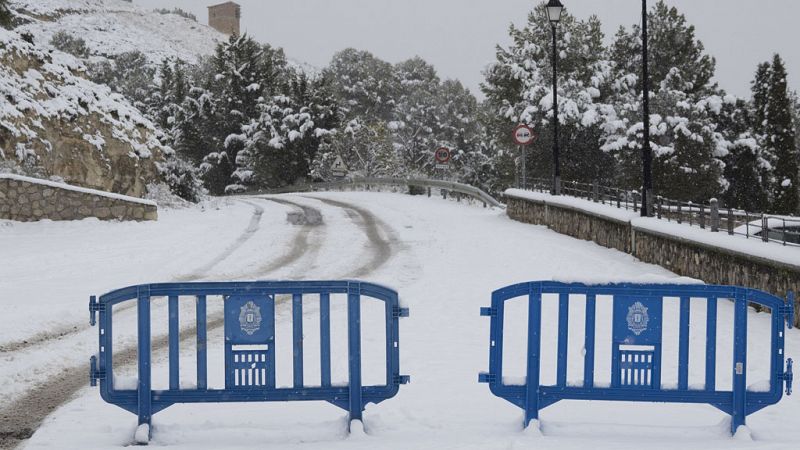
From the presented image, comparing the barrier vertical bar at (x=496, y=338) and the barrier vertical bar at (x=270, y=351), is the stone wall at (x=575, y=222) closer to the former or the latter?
the barrier vertical bar at (x=496, y=338)

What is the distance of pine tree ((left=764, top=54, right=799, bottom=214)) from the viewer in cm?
4350

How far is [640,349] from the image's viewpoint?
5.67 metres

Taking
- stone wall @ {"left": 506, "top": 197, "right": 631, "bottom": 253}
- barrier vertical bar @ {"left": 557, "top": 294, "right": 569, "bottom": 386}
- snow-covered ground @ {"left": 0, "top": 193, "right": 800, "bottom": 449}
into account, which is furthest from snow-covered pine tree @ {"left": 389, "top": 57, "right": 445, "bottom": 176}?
barrier vertical bar @ {"left": 557, "top": 294, "right": 569, "bottom": 386}

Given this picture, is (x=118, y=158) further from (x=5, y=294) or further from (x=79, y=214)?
(x=5, y=294)

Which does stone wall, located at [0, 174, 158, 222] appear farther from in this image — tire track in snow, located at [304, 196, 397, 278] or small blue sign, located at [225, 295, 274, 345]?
small blue sign, located at [225, 295, 274, 345]

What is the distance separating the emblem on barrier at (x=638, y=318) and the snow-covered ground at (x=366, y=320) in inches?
8.2

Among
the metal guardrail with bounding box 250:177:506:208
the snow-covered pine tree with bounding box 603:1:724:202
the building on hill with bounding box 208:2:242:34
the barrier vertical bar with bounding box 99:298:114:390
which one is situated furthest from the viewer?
the building on hill with bounding box 208:2:242:34

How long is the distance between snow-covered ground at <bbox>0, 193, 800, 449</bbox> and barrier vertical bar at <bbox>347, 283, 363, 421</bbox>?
0.17m

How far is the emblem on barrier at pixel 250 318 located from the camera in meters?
5.58

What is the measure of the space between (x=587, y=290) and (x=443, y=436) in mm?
1467

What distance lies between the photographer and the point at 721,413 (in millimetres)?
6238

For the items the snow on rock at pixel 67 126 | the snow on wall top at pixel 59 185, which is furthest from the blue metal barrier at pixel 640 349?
the snow on rock at pixel 67 126

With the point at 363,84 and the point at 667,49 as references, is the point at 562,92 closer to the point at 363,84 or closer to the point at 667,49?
the point at 667,49

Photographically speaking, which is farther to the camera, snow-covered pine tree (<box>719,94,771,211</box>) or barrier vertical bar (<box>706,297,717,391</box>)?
snow-covered pine tree (<box>719,94,771,211</box>)
